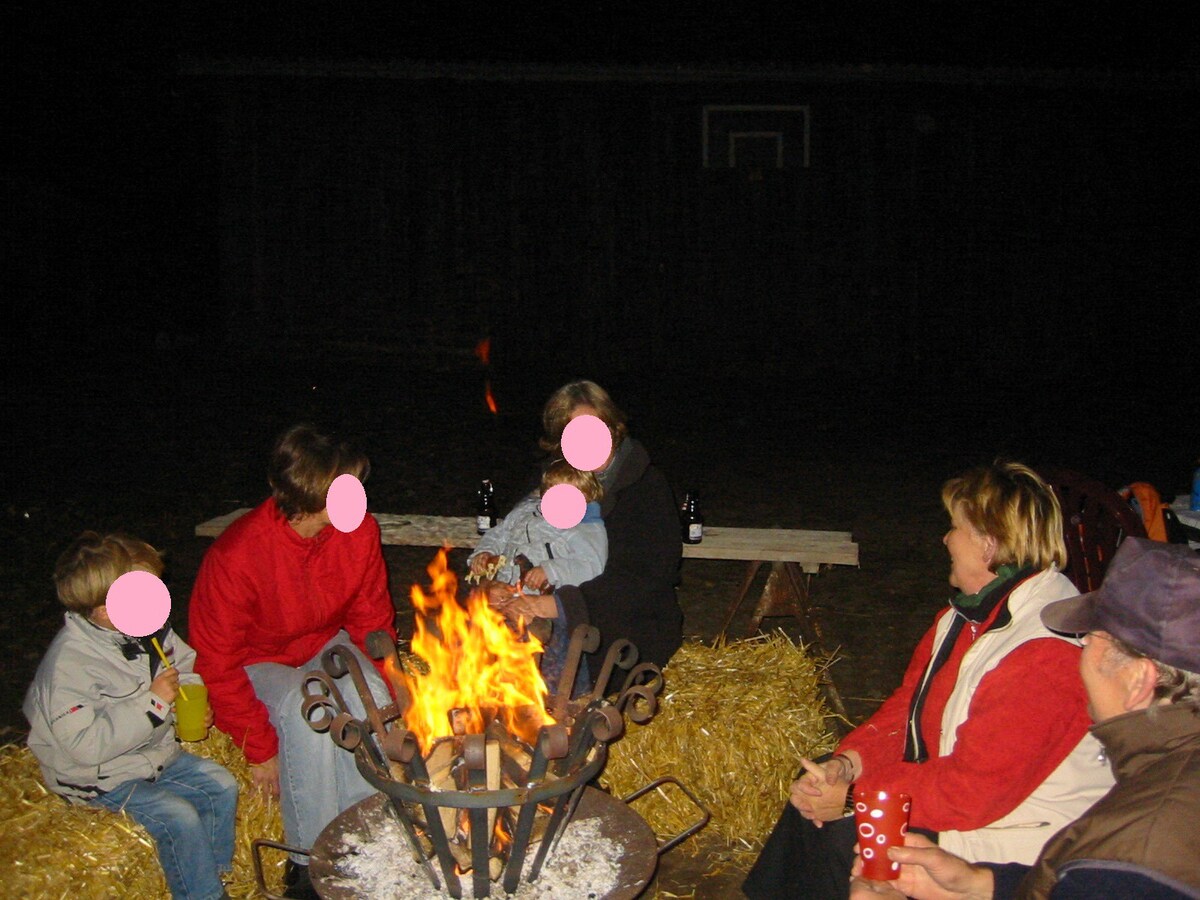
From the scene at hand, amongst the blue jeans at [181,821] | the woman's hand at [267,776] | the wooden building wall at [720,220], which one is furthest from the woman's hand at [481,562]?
the wooden building wall at [720,220]

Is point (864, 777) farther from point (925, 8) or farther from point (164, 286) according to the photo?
point (164, 286)

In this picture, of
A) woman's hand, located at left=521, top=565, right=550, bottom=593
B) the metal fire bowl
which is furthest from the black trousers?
woman's hand, located at left=521, top=565, right=550, bottom=593

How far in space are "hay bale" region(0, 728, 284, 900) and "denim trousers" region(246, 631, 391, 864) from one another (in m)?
0.25

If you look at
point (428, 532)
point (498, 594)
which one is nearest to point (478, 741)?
point (498, 594)

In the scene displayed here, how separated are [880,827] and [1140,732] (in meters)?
0.73

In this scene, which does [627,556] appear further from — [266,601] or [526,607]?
[266,601]

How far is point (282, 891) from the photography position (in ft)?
11.5

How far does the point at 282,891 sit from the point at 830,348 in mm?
13247

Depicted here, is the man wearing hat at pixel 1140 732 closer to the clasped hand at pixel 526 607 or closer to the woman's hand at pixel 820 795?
the woman's hand at pixel 820 795

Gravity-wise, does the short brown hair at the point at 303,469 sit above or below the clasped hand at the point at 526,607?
above

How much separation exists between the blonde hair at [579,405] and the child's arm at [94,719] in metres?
1.84

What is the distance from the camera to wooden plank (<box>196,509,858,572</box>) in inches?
Result: 209

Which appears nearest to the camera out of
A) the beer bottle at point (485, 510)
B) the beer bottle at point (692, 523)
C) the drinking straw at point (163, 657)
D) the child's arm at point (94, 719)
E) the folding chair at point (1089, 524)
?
the child's arm at point (94, 719)

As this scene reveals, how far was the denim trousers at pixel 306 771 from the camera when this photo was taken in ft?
11.6
